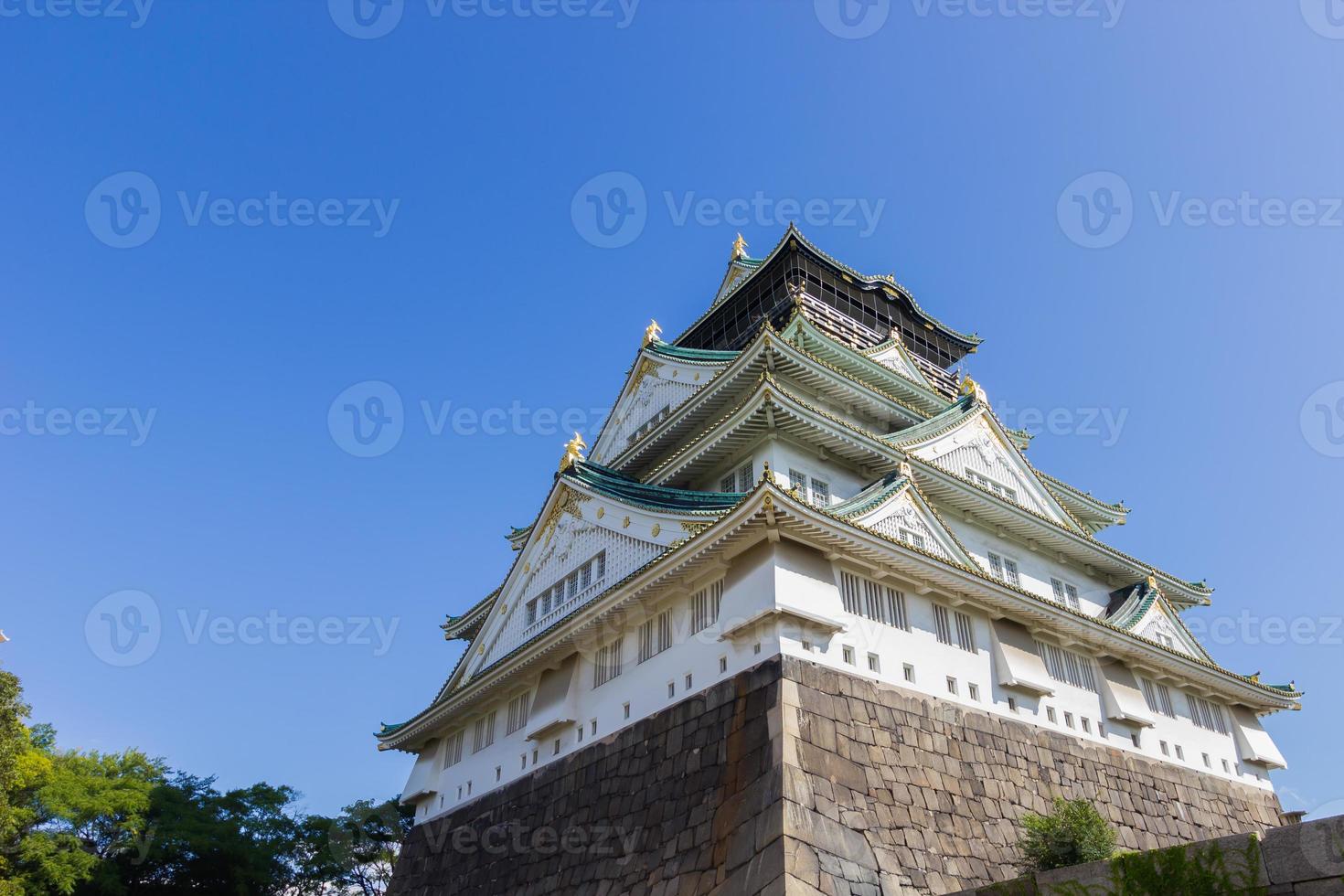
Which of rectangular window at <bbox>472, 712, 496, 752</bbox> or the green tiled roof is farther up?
the green tiled roof

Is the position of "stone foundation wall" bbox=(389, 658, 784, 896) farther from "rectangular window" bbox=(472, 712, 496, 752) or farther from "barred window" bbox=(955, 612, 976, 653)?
"barred window" bbox=(955, 612, 976, 653)

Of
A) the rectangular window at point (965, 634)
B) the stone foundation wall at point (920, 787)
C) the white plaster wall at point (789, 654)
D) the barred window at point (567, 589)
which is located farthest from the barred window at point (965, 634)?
the barred window at point (567, 589)

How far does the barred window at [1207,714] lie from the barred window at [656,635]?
45.7 ft

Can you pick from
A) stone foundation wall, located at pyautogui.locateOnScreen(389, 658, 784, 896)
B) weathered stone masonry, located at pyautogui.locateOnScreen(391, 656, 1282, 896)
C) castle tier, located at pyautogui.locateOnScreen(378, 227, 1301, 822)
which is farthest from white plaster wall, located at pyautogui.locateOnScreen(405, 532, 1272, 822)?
stone foundation wall, located at pyautogui.locateOnScreen(389, 658, 784, 896)

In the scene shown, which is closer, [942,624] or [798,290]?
[942,624]

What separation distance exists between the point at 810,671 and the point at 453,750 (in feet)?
39.1

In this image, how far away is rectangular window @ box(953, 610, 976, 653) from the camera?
65.2 ft

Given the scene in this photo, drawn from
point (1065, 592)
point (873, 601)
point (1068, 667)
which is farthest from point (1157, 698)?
point (873, 601)

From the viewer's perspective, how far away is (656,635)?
64.7ft

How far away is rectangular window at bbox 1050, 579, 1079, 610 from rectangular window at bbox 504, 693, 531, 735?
1403 cm

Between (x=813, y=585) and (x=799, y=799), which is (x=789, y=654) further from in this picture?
(x=799, y=799)

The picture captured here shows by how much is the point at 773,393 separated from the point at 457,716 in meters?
11.5

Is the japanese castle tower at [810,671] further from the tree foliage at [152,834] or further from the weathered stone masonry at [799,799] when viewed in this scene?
the tree foliage at [152,834]

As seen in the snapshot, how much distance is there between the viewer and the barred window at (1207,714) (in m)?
24.3
